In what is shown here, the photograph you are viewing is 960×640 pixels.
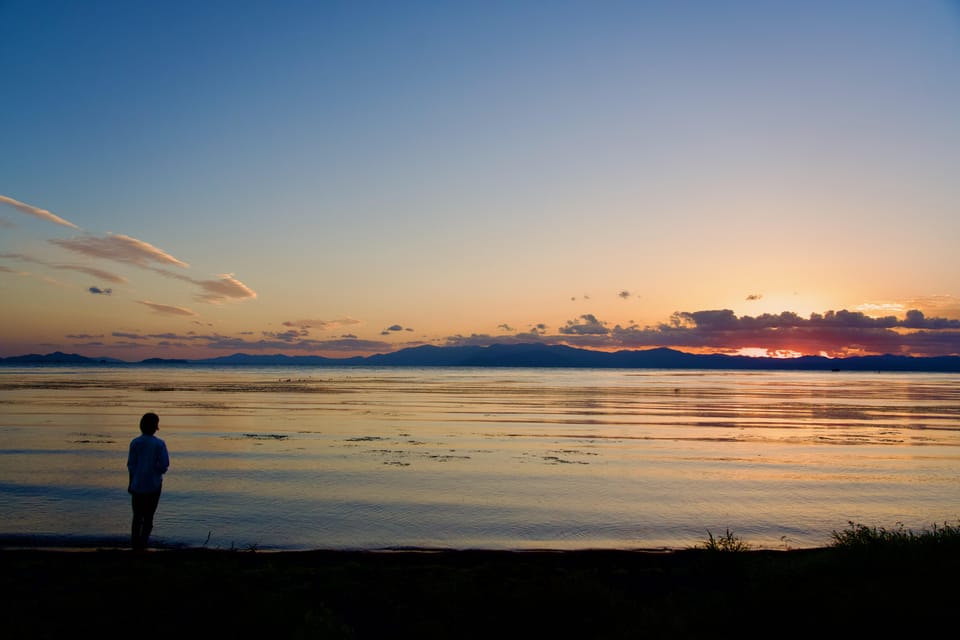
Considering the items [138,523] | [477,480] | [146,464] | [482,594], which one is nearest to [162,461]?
[146,464]

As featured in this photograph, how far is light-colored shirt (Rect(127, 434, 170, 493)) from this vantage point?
11641mm

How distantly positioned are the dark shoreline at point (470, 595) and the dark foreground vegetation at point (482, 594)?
0.9 inches

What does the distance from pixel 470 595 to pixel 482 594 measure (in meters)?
0.18

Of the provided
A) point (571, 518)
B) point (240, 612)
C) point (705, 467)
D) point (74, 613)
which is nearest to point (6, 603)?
point (74, 613)

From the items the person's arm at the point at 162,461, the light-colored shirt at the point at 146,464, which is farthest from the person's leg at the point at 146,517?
the person's arm at the point at 162,461

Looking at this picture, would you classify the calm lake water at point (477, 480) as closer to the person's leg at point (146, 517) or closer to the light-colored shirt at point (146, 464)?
the person's leg at point (146, 517)

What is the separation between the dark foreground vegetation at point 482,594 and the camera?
24.6 ft

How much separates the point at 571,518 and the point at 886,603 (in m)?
8.36

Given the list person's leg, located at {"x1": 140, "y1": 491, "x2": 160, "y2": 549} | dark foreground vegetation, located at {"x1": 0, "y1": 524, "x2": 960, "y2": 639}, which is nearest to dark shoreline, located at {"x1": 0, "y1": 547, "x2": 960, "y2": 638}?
dark foreground vegetation, located at {"x1": 0, "y1": 524, "x2": 960, "y2": 639}

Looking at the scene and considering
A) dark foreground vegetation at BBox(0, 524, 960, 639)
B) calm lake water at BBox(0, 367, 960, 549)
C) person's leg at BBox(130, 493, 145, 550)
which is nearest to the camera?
dark foreground vegetation at BBox(0, 524, 960, 639)

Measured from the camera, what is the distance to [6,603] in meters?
8.64

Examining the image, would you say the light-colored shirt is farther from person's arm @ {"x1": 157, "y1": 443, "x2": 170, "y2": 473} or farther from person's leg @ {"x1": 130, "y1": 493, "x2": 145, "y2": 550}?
person's leg @ {"x1": 130, "y1": 493, "x2": 145, "y2": 550}

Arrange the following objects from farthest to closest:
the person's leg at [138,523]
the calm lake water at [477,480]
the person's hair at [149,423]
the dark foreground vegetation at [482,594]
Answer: the calm lake water at [477,480], the person's leg at [138,523], the person's hair at [149,423], the dark foreground vegetation at [482,594]

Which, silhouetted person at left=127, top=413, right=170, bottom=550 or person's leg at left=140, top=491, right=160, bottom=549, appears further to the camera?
person's leg at left=140, top=491, right=160, bottom=549
